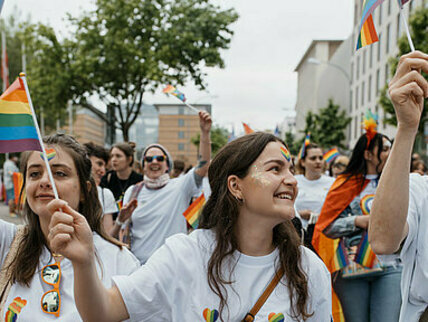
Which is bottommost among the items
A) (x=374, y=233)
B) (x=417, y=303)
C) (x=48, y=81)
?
(x=417, y=303)

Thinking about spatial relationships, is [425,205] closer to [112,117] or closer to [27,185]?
→ [27,185]

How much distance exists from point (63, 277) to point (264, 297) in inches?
40.8

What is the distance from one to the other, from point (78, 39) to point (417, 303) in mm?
15205

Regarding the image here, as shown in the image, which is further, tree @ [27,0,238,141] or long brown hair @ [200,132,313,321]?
tree @ [27,0,238,141]

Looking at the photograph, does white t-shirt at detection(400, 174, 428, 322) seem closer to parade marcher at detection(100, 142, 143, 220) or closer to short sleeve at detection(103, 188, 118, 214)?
short sleeve at detection(103, 188, 118, 214)

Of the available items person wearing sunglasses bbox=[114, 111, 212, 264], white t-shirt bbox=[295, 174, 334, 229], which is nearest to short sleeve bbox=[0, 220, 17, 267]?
person wearing sunglasses bbox=[114, 111, 212, 264]

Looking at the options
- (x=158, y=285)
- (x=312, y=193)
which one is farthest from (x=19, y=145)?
(x=312, y=193)

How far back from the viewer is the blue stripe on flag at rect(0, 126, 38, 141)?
2148mm

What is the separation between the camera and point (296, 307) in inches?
87.7

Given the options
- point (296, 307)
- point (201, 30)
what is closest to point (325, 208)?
point (296, 307)

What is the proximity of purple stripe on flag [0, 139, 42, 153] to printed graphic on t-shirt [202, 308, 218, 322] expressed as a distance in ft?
3.25

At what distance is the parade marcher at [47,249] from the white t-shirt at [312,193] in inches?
137

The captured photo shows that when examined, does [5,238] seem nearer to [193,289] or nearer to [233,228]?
[193,289]

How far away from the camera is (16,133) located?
2152 millimetres
